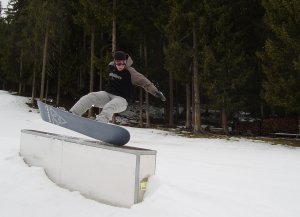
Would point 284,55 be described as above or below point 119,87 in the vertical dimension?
above

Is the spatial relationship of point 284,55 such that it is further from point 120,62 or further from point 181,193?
point 181,193

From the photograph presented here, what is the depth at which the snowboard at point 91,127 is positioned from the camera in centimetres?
562

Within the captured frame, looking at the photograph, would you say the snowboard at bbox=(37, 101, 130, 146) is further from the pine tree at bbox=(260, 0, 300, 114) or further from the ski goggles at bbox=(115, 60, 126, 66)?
the pine tree at bbox=(260, 0, 300, 114)

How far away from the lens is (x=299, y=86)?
16.2 meters

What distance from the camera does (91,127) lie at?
629 centimetres

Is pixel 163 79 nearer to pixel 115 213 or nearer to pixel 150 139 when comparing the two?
pixel 150 139

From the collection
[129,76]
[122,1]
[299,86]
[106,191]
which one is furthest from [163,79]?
[106,191]

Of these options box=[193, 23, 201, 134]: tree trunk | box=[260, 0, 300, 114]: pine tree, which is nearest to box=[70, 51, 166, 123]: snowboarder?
box=[260, 0, 300, 114]: pine tree

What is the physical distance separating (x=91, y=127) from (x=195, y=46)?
15.1m

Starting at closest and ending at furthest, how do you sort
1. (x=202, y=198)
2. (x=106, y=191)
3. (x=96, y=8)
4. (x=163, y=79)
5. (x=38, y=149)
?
(x=106, y=191) < (x=202, y=198) < (x=38, y=149) < (x=96, y=8) < (x=163, y=79)

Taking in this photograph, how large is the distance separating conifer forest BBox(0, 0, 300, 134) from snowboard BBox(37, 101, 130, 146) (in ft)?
38.1

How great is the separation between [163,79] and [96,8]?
25.2 feet

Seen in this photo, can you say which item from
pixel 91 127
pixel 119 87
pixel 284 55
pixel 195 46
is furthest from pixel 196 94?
pixel 91 127

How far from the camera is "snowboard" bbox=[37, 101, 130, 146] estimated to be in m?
5.62
